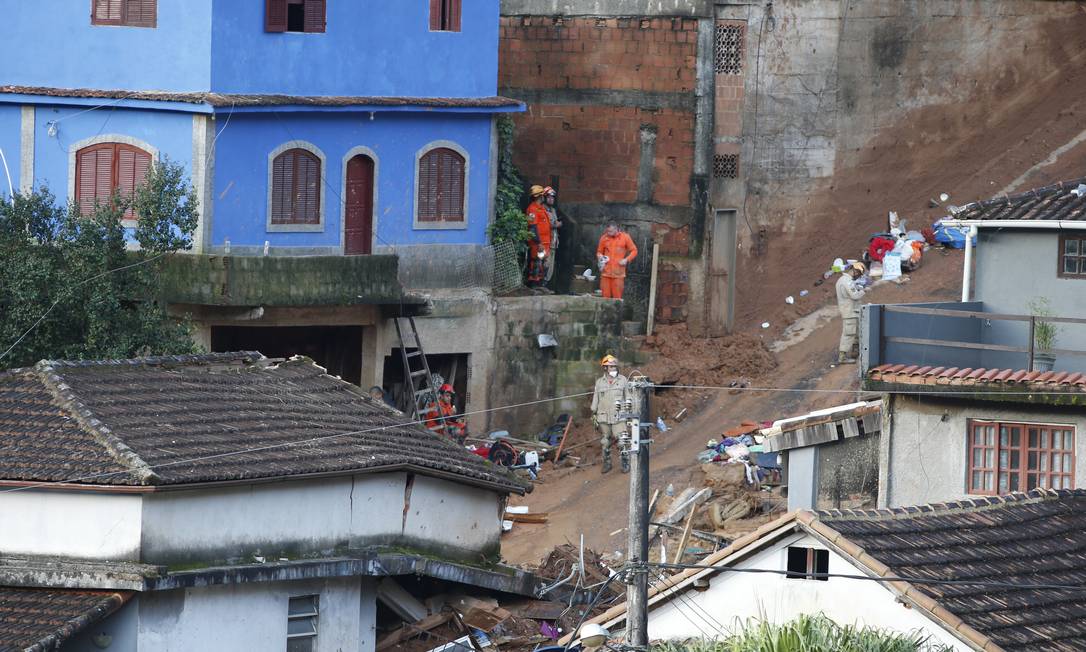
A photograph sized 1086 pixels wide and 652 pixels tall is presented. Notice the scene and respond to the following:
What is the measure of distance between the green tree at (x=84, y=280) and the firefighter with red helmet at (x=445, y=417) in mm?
6042

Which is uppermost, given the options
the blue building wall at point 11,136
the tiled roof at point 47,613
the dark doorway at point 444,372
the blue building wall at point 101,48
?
the blue building wall at point 101,48

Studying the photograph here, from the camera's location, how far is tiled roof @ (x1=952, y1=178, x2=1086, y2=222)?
90.4 ft

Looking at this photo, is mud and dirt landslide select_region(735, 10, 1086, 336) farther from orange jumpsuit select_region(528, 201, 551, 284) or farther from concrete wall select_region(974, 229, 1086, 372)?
concrete wall select_region(974, 229, 1086, 372)

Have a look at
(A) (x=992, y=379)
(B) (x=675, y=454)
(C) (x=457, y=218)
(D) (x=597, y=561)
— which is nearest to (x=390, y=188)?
(C) (x=457, y=218)

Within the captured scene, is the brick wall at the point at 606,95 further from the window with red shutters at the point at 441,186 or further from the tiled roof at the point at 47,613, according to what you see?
the tiled roof at the point at 47,613

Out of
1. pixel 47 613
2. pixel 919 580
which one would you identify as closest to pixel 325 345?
pixel 47 613

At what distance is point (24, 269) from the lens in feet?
89.2

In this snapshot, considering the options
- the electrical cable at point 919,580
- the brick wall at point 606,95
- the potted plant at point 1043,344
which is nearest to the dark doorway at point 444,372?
the brick wall at point 606,95

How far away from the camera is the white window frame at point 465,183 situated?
35531 mm

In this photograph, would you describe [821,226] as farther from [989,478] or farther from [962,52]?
[989,478]

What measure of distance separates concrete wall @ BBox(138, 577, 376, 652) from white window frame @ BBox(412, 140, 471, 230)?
12499mm

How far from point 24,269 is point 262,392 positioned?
3.94 meters

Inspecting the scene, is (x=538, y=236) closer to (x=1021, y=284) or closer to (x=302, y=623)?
(x=1021, y=284)

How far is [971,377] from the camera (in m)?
26.4
